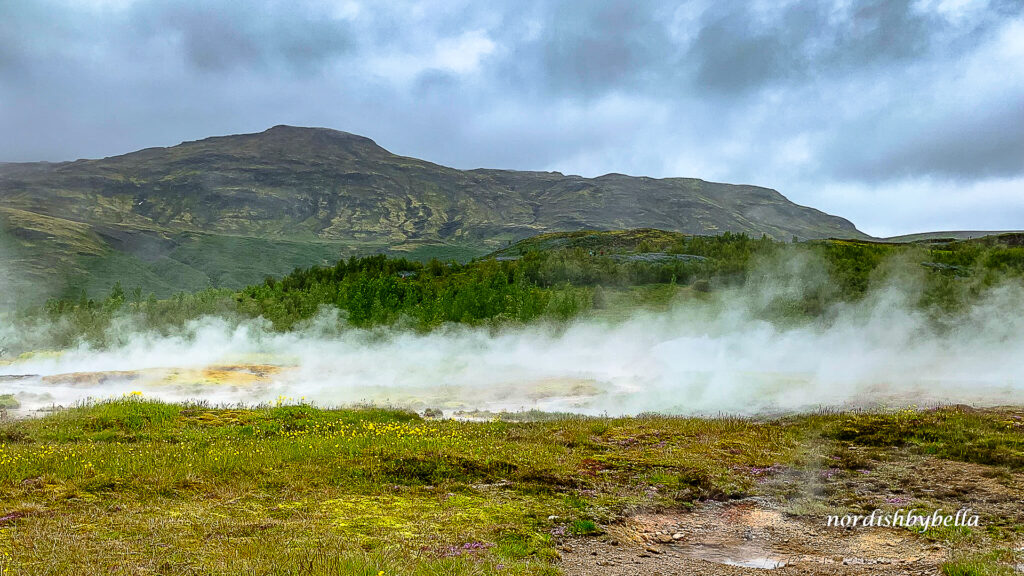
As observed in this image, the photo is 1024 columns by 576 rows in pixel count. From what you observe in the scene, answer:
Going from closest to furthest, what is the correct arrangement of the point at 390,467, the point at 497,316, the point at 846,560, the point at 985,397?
1. the point at 846,560
2. the point at 390,467
3. the point at 985,397
4. the point at 497,316

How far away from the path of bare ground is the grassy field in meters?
0.16

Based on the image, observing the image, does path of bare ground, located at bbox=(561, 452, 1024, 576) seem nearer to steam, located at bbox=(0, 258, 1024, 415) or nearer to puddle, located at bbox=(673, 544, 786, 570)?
puddle, located at bbox=(673, 544, 786, 570)

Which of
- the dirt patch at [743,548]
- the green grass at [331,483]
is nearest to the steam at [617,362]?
the green grass at [331,483]

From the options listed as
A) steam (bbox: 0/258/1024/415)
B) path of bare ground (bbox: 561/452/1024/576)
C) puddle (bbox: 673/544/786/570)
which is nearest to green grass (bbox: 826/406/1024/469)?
path of bare ground (bbox: 561/452/1024/576)

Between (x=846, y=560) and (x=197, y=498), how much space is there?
1126cm

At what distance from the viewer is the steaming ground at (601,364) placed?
109ft

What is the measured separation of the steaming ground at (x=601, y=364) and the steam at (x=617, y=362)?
15 centimetres

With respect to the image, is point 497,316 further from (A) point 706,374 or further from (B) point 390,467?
(B) point 390,467

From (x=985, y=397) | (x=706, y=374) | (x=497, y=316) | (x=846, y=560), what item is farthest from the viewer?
(x=497, y=316)

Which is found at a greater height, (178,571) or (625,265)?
(625,265)

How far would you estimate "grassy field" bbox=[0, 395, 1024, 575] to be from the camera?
8914 millimetres

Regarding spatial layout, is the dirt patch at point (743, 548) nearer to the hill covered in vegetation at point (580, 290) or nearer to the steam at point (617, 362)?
the steam at point (617, 362)

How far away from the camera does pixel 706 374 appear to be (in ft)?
126

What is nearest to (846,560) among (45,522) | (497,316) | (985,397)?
(45,522)
